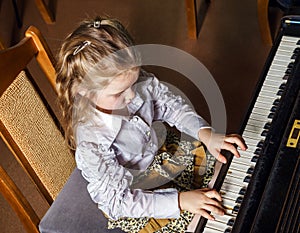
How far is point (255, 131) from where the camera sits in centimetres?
137

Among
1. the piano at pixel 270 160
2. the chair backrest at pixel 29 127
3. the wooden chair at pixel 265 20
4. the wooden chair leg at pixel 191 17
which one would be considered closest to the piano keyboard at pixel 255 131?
the piano at pixel 270 160

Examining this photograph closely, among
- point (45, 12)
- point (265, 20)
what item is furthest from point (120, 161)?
point (45, 12)

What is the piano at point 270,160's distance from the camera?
1.11 metres

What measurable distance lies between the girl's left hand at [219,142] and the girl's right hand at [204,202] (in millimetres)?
113

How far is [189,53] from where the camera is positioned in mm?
2736

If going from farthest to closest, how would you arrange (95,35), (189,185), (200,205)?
(189,185) → (95,35) → (200,205)

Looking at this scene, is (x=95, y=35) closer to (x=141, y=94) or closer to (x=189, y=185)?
(x=141, y=94)

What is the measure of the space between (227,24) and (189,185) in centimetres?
150

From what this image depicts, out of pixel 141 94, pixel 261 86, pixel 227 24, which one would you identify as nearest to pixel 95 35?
pixel 141 94

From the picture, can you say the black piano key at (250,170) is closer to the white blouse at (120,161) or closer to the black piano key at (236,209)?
the black piano key at (236,209)

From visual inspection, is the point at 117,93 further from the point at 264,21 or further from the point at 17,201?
the point at 264,21

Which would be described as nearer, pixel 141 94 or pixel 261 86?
pixel 261 86

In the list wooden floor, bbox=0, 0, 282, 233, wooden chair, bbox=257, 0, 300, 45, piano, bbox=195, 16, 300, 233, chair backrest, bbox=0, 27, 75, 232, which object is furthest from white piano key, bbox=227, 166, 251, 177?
wooden chair, bbox=257, 0, 300, 45

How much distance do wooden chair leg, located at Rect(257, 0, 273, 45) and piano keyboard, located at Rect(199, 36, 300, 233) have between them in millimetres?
1043
